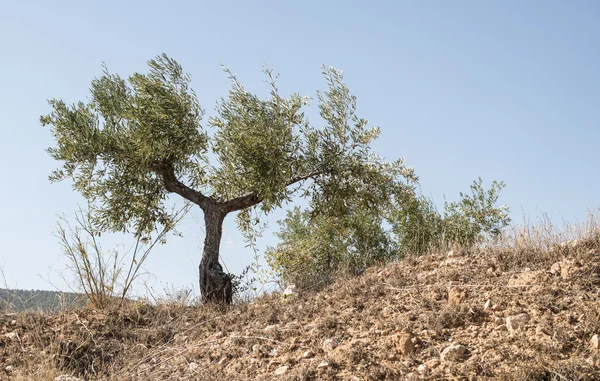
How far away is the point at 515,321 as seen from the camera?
7.63 metres

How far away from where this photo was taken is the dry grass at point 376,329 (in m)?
7.13

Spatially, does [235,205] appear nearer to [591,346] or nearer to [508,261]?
[508,261]

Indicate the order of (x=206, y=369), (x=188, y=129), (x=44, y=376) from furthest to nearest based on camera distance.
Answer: (x=188, y=129), (x=44, y=376), (x=206, y=369)

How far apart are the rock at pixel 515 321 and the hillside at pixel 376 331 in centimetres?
1

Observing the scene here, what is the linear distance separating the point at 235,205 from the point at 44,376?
6216mm

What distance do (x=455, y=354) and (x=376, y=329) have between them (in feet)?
5.09

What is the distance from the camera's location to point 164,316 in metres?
12.3

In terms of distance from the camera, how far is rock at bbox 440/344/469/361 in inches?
281

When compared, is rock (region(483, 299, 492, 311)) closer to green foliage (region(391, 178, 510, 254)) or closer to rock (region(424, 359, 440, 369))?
rock (region(424, 359, 440, 369))

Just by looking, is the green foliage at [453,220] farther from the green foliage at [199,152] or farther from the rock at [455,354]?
the rock at [455,354]

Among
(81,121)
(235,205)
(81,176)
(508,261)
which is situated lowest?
(508,261)

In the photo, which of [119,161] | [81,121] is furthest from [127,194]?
[81,121]

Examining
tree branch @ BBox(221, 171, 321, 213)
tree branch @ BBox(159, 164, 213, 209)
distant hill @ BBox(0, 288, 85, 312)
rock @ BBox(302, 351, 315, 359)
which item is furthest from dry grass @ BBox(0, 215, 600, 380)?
tree branch @ BBox(159, 164, 213, 209)

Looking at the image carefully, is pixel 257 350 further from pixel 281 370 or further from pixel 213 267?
pixel 213 267
